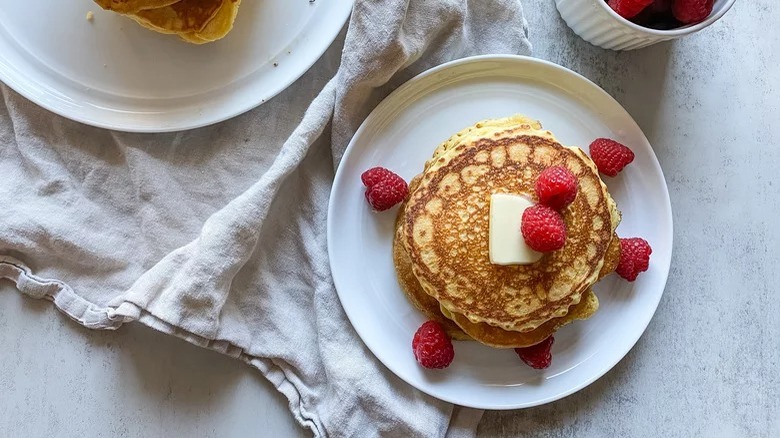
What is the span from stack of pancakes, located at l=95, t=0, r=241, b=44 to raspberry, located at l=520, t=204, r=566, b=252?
2.94ft

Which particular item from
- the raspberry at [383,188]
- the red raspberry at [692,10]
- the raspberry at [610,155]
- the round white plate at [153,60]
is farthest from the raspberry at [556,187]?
the round white plate at [153,60]

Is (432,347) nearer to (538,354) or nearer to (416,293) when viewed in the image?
(416,293)

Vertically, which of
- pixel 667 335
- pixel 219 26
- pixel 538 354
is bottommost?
pixel 667 335

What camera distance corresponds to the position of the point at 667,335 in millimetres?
1932

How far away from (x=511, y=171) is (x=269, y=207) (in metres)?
0.66

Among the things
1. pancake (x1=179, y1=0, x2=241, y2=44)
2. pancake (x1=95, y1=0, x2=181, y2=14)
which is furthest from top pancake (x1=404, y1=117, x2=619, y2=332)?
pancake (x1=95, y1=0, x2=181, y2=14)

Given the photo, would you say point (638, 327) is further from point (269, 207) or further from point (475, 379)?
point (269, 207)

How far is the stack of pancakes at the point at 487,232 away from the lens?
5.46ft

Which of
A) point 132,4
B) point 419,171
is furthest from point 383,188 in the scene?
point 132,4

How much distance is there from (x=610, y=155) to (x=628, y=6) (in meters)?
0.37

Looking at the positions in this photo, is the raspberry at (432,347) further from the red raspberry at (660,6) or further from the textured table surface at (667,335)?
the red raspberry at (660,6)

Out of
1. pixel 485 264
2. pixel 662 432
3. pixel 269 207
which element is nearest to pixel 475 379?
pixel 485 264

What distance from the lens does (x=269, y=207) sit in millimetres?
1839

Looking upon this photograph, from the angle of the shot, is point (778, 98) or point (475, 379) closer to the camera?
point (475, 379)
